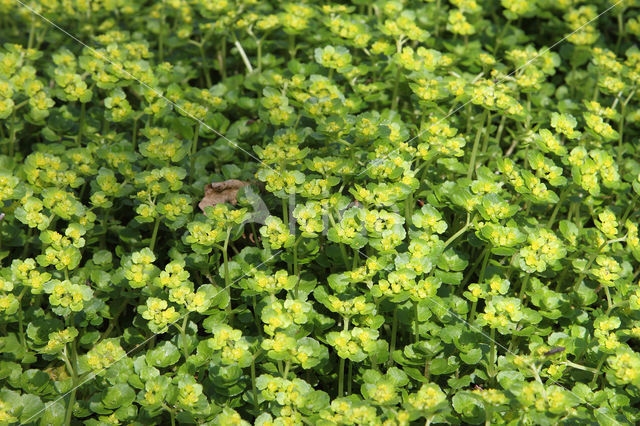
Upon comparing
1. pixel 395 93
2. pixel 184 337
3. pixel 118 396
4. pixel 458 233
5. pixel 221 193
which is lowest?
pixel 118 396

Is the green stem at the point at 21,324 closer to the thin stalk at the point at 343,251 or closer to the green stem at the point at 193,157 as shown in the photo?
the green stem at the point at 193,157

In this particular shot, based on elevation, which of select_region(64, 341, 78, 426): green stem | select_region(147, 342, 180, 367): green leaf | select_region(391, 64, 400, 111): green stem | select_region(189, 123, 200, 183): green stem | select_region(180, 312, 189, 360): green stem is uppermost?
select_region(391, 64, 400, 111): green stem

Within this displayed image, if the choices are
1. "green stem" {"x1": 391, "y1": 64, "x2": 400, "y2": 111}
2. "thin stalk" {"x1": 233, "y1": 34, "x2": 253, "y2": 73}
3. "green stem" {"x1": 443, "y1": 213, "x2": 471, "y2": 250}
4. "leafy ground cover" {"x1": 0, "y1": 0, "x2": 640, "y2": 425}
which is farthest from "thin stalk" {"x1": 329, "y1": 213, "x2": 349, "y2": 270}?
"thin stalk" {"x1": 233, "y1": 34, "x2": 253, "y2": 73}

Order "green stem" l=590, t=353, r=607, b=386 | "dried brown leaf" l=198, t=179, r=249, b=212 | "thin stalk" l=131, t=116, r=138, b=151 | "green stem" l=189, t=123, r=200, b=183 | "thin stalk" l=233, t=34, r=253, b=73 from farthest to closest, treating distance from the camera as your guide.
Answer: "thin stalk" l=233, t=34, r=253, b=73, "thin stalk" l=131, t=116, r=138, b=151, "green stem" l=189, t=123, r=200, b=183, "dried brown leaf" l=198, t=179, r=249, b=212, "green stem" l=590, t=353, r=607, b=386

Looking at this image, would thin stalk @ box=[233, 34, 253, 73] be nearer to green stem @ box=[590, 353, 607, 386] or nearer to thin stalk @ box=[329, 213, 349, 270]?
thin stalk @ box=[329, 213, 349, 270]

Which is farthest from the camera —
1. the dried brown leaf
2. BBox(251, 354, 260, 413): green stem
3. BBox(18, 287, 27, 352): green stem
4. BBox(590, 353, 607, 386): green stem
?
the dried brown leaf

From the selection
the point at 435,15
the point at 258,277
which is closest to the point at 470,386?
the point at 258,277

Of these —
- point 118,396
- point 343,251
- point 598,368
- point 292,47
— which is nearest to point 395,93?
point 292,47

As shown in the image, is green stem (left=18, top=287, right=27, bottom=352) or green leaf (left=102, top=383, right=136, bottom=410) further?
green stem (left=18, top=287, right=27, bottom=352)

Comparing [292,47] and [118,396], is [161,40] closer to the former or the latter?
[292,47]
